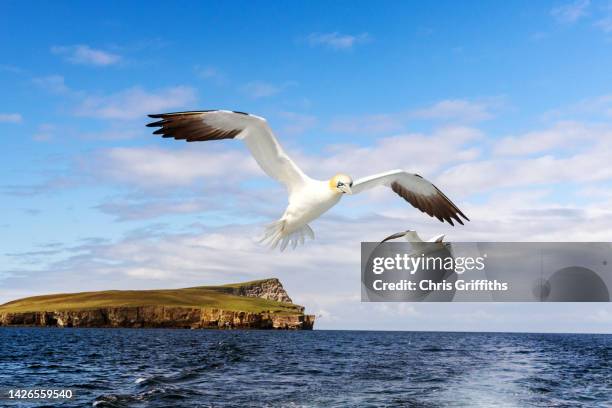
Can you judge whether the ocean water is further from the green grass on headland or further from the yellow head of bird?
the green grass on headland

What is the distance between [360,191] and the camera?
1193 cm

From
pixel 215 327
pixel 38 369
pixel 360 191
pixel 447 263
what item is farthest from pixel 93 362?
pixel 215 327

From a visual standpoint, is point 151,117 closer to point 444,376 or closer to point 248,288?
point 444,376

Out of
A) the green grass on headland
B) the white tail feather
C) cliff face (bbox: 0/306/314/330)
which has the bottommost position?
cliff face (bbox: 0/306/314/330)

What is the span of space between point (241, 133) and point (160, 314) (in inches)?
4926

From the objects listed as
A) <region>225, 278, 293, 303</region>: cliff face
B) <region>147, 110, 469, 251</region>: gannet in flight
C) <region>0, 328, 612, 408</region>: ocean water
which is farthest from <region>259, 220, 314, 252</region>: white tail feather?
<region>225, 278, 293, 303</region>: cliff face

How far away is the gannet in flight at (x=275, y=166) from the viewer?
32.0 ft

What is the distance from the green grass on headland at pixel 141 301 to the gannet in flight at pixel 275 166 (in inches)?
4605

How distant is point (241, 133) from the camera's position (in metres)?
10.5

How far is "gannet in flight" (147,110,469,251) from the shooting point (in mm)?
9762

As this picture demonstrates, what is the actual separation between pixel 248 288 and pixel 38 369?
141048 millimetres

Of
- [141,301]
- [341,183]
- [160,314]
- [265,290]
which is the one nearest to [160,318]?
[160,314]

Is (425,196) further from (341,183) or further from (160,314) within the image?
(160,314)

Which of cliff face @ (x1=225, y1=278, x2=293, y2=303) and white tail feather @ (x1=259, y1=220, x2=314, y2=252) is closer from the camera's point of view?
white tail feather @ (x1=259, y1=220, x2=314, y2=252)
